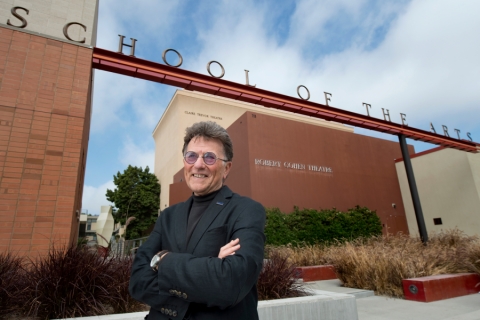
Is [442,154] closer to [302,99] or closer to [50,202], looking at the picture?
[302,99]

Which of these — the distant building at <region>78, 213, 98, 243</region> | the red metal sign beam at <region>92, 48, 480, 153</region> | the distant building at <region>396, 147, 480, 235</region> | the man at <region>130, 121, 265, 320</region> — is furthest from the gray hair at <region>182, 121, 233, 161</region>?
the distant building at <region>396, 147, 480, 235</region>

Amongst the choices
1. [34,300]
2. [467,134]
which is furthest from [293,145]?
[34,300]

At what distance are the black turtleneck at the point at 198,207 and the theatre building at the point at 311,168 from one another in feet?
37.6

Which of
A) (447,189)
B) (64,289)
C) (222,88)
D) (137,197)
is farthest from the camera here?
(137,197)

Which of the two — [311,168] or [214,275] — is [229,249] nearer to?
[214,275]

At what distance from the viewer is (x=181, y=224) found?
1.58m

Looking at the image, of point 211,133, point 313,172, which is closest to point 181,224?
point 211,133

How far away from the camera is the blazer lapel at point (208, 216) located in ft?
4.70

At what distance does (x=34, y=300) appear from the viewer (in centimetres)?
287

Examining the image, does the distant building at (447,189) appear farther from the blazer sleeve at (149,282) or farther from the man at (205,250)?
the blazer sleeve at (149,282)

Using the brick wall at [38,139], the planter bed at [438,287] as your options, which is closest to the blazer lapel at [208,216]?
the brick wall at [38,139]

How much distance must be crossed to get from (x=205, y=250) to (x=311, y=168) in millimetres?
14637

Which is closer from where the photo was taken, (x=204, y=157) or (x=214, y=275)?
(x=214, y=275)

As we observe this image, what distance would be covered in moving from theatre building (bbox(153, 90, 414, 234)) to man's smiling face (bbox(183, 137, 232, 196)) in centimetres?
1147
